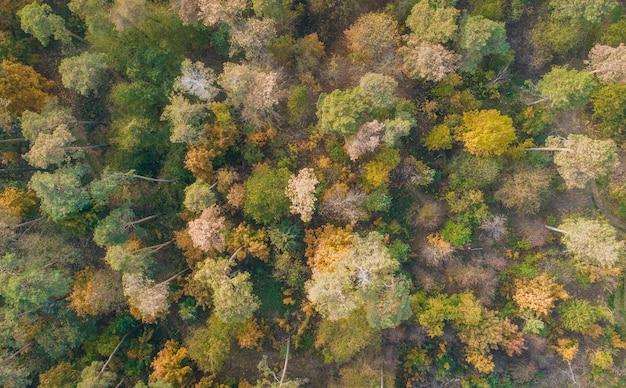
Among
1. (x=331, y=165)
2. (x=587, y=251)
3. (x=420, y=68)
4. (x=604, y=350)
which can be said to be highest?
(x=420, y=68)

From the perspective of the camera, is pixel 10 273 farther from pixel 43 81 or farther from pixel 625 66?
pixel 625 66

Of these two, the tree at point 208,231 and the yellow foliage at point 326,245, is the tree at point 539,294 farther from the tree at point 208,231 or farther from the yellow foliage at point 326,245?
the tree at point 208,231

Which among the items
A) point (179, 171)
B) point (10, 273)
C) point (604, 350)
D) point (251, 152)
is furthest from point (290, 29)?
point (604, 350)

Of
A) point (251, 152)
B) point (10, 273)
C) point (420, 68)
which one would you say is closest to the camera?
point (10, 273)

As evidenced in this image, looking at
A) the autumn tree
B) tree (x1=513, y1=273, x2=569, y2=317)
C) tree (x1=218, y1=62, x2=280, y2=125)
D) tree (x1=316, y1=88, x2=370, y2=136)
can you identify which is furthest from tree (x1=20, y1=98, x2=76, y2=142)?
tree (x1=513, y1=273, x2=569, y2=317)

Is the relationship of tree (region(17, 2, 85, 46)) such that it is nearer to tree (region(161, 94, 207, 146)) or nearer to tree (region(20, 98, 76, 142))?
tree (region(20, 98, 76, 142))

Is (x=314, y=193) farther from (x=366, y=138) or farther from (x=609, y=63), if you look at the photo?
(x=609, y=63)

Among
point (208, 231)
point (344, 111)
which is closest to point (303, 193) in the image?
point (344, 111)
